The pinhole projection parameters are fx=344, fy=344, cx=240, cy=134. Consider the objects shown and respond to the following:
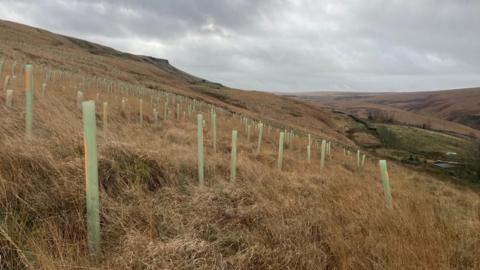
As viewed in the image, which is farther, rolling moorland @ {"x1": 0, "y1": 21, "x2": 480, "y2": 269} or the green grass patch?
the green grass patch

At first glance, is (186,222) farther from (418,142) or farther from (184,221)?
(418,142)

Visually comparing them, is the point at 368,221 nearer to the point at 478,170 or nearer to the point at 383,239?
the point at 383,239

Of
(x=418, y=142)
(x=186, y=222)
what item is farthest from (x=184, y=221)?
(x=418, y=142)

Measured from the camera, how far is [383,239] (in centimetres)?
321

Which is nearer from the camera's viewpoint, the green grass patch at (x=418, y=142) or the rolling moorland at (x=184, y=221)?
the rolling moorland at (x=184, y=221)

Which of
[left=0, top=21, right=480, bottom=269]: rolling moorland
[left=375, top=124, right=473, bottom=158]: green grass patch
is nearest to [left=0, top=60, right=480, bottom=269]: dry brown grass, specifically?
[left=0, top=21, right=480, bottom=269]: rolling moorland

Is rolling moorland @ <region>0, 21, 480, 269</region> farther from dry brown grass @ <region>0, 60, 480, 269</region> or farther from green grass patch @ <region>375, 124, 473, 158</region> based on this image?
green grass patch @ <region>375, 124, 473, 158</region>

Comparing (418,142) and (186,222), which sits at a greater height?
(186,222)

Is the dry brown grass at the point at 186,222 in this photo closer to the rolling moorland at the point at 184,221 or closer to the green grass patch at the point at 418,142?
the rolling moorland at the point at 184,221

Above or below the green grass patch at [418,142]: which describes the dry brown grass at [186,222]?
above

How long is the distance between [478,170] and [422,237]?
50210 millimetres

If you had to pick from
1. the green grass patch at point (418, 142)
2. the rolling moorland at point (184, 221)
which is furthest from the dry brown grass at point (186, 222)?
the green grass patch at point (418, 142)

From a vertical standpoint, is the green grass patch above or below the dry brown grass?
below

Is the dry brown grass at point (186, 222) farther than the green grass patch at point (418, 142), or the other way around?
the green grass patch at point (418, 142)
